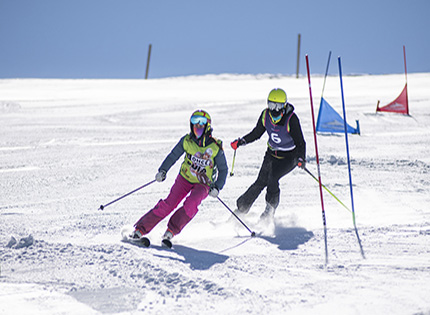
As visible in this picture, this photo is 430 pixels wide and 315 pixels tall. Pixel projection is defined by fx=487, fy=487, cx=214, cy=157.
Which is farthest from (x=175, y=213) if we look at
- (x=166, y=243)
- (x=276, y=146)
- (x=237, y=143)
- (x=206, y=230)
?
(x=276, y=146)

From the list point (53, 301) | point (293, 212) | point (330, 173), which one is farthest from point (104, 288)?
point (330, 173)

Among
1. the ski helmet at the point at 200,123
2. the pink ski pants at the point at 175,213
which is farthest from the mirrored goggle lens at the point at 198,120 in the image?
the pink ski pants at the point at 175,213

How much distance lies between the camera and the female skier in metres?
5.01

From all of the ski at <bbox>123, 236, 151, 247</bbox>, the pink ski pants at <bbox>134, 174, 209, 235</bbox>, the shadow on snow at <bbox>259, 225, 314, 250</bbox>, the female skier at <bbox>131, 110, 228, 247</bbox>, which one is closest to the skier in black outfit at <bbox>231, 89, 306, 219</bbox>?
the shadow on snow at <bbox>259, 225, 314, 250</bbox>

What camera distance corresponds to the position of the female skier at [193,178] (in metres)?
5.01

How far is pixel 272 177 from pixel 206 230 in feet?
3.32

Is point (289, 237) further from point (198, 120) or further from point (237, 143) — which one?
point (198, 120)

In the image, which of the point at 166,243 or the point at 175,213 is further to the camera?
the point at 175,213

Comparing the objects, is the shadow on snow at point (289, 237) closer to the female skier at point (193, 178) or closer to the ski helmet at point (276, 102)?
the female skier at point (193, 178)

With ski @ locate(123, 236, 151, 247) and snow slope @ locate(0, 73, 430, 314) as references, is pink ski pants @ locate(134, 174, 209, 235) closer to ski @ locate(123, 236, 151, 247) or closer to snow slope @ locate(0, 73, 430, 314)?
ski @ locate(123, 236, 151, 247)

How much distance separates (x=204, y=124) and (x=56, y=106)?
1167 centimetres

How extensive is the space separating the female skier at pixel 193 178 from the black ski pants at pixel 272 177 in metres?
0.84

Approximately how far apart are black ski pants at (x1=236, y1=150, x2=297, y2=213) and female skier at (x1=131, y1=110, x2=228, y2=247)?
843 millimetres

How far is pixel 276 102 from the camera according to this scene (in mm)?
5547
